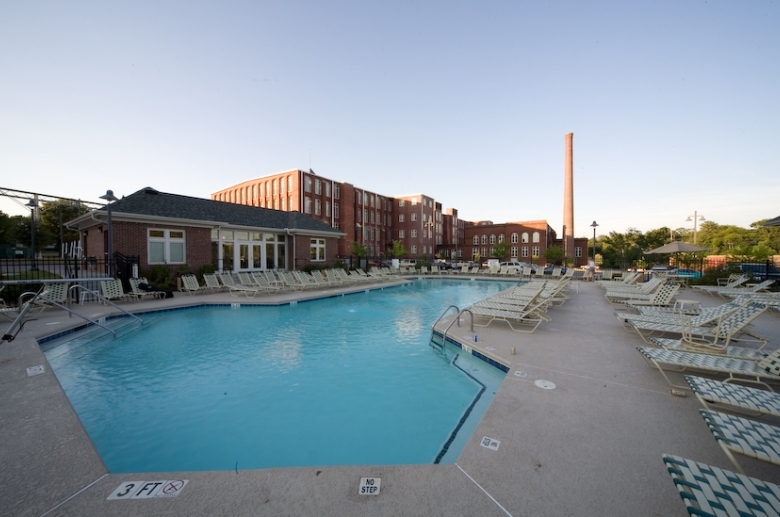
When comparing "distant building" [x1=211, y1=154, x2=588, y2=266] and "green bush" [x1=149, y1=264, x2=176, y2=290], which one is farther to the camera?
"distant building" [x1=211, y1=154, x2=588, y2=266]

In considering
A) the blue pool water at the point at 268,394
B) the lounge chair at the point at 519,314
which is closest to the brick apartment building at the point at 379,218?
the lounge chair at the point at 519,314

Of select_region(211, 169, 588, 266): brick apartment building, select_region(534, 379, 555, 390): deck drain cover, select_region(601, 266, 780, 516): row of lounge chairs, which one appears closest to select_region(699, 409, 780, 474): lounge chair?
select_region(601, 266, 780, 516): row of lounge chairs

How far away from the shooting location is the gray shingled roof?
14609 mm

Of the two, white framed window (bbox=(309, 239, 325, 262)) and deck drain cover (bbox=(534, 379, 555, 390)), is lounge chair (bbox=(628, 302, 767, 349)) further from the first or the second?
white framed window (bbox=(309, 239, 325, 262))

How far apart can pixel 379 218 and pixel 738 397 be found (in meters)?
49.4

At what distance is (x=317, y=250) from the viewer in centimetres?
2302

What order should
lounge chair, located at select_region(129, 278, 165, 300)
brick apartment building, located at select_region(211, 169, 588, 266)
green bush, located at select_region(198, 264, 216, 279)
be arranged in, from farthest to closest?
brick apartment building, located at select_region(211, 169, 588, 266)
green bush, located at select_region(198, 264, 216, 279)
lounge chair, located at select_region(129, 278, 165, 300)

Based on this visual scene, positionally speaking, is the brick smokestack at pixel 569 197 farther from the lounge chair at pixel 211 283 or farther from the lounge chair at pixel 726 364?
the lounge chair at pixel 726 364

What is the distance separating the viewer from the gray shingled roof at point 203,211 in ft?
47.9

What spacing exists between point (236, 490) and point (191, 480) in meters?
0.44

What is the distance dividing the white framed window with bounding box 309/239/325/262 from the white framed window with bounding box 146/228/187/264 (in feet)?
26.6

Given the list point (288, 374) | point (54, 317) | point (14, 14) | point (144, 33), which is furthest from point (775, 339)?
point (14, 14)

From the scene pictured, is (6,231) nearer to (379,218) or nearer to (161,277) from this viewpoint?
(161,277)

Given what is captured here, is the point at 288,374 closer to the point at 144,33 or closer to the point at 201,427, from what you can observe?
the point at 201,427
